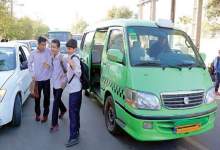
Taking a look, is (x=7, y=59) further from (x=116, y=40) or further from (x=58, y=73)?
(x=116, y=40)

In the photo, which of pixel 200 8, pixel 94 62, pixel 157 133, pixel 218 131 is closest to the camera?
pixel 157 133

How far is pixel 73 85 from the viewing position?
5191mm

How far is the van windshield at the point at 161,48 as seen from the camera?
5219 millimetres

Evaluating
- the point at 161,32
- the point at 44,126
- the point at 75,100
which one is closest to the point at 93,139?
the point at 75,100

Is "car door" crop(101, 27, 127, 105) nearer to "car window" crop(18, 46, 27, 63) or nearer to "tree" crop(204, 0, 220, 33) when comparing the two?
"car window" crop(18, 46, 27, 63)

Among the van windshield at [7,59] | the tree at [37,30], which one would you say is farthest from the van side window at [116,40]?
the tree at [37,30]

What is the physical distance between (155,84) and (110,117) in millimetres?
1469

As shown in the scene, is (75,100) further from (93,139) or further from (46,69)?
(46,69)

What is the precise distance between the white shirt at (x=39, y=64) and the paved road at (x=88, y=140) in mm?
988

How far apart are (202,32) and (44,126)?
16309mm

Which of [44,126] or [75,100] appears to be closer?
[75,100]

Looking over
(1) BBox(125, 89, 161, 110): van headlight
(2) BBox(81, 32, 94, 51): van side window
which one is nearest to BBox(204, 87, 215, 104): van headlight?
(1) BBox(125, 89, 161, 110): van headlight

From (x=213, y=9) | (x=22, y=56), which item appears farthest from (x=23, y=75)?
(x=213, y=9)

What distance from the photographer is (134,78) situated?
15.8 feet
